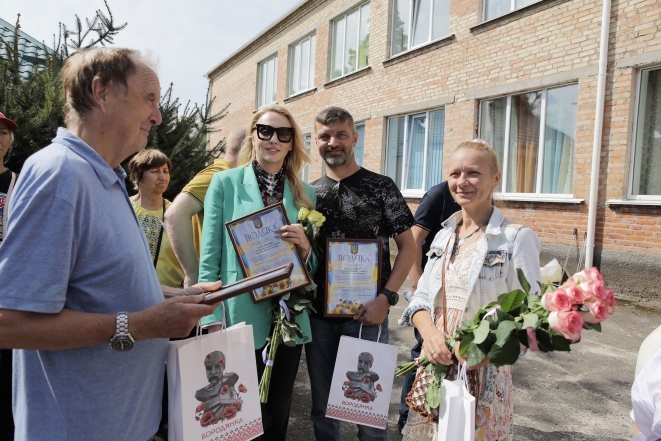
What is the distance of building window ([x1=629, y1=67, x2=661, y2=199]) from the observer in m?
7.17

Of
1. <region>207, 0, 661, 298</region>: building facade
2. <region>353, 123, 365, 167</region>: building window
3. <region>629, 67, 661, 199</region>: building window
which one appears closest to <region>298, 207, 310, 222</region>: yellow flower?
<region>207, 0, 661, 298</region>: building facade

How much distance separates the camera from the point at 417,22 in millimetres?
11422

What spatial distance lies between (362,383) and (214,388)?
97 cm

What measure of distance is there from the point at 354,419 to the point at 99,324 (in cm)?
160

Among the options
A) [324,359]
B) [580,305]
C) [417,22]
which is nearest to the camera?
[580,305]

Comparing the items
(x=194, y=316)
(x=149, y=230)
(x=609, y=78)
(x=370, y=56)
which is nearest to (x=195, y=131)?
(x=149, y=230)

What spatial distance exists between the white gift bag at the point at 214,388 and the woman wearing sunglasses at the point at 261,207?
47 centimetres

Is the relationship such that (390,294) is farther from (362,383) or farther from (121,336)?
(121,336)

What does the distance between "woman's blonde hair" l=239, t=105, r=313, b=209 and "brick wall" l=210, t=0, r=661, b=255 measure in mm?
6661

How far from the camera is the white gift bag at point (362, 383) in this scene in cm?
241

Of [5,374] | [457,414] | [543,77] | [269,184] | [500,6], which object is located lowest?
[5,374]

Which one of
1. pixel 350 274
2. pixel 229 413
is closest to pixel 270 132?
pixel 350 274

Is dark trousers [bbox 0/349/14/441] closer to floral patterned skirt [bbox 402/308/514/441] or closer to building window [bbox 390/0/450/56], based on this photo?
floral patterned skirt [bbox 402/308/514/441]

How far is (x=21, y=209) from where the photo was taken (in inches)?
44.7
